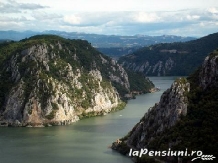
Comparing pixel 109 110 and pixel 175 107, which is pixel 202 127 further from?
pixel 109 110

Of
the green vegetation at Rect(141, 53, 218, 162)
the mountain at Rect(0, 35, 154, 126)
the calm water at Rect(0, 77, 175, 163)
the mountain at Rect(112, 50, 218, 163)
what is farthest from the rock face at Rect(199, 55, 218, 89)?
the mountain at Rect(0, 35, 154, 126)

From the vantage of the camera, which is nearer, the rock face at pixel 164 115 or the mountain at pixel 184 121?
the mountain at pixel 184 121

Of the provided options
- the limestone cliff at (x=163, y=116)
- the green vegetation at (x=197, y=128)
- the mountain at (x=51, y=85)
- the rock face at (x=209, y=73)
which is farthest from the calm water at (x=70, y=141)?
the rock face at (x=209, y=73)

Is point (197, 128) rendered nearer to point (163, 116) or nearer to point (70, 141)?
point (163, 116)

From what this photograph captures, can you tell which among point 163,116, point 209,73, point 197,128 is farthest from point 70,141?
point 209,73

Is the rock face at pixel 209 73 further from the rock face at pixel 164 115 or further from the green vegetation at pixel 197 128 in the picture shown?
the rock face at pixel 164 115

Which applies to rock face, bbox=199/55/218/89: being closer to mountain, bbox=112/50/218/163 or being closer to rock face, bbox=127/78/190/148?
mountain, bbox=112/50/218/163

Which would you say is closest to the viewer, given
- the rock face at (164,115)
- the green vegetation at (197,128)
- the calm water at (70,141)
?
the green vegetation at (197,128)
